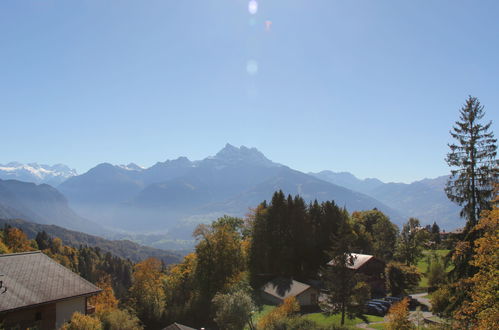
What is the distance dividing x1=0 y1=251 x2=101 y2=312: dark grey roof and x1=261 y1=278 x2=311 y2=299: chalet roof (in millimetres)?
33764

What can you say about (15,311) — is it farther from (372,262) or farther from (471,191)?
(372,262)

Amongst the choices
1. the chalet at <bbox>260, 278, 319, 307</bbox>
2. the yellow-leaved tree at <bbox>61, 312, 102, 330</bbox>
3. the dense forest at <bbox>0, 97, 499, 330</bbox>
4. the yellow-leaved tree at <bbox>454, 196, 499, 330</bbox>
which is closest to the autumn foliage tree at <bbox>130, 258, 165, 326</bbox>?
the dense forest at <bbox>0, 97, 499, 330</bbox>

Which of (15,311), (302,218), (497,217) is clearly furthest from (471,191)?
(302,218)

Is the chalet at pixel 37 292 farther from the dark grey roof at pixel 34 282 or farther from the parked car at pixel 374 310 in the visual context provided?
the parked car at pixel 374 310

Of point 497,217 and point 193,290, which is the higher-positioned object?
point 497,217

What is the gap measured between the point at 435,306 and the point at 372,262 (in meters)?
23.8

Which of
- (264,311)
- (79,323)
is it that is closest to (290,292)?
(264,311)

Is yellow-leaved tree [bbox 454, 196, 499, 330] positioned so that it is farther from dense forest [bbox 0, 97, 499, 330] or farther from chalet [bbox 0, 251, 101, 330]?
Answer: chalet [bbox 0, 251, 101, 330]

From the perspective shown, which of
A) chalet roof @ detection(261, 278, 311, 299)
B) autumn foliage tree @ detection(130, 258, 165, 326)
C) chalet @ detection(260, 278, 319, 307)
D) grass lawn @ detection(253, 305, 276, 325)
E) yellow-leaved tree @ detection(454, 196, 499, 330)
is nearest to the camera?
yellow-leaved tree @ detection(454, 196, 499, 330)

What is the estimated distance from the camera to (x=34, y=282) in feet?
91.2

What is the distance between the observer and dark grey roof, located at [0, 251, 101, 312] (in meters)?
25.7

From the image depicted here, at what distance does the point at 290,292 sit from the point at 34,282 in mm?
39389

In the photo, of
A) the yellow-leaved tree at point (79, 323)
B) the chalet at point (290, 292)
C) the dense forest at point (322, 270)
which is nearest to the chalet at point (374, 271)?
the dense forest at point (322, 270)

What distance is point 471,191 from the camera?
91.6 feet
